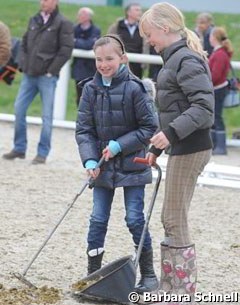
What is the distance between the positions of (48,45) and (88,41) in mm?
3052

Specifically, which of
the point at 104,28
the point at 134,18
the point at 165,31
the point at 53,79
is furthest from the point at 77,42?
the point at 165,31

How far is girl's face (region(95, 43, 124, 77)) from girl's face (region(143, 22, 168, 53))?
0.41 meters

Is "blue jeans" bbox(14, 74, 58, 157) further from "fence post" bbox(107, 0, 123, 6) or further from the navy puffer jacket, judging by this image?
"fence post" bbox(107, 0, 123, 6)

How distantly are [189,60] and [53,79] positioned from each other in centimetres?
607

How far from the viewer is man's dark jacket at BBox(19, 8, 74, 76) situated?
11859 millimetres

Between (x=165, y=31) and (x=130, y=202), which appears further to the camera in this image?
(x=130, y=202)

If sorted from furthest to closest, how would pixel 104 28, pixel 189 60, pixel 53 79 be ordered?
pixel 104 28, pixel 53 79, pixel 189 60

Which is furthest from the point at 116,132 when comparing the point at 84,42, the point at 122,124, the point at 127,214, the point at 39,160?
the point at 84,42

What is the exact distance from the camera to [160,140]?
594 cm

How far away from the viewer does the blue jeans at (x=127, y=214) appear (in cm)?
659

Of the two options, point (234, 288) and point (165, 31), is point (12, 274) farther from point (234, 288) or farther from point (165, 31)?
point (165, 31)

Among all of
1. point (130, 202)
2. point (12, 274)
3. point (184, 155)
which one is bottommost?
point (12, 274)

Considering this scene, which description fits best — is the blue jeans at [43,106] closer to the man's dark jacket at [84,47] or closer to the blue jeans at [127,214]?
the man's dark jacket at [84,47]

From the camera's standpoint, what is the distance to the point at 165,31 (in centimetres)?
609
